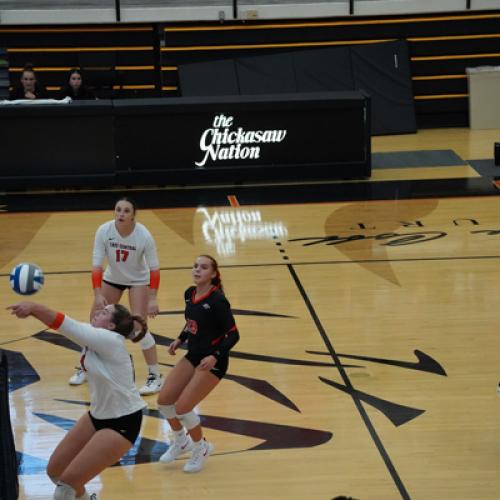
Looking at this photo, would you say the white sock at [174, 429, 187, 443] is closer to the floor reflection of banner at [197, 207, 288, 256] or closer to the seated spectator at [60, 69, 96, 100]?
the floor reflection of banner at [197, 207, 288, 256]

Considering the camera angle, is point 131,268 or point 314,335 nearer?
point 131,268

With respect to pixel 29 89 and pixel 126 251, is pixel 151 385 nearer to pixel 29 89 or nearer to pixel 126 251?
pixel 126 251

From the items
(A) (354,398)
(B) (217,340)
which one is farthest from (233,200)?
(B) (217,340)

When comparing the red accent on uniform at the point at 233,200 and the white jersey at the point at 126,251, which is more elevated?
the white jersey at the point at 126,251

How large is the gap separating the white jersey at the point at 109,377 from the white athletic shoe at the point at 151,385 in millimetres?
2587

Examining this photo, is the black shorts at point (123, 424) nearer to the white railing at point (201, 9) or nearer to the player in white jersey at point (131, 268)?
the player in white jersey at point (131, 268)

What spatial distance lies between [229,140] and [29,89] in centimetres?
360

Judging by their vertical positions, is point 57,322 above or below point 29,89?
above

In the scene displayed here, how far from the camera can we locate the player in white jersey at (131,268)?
9.18m

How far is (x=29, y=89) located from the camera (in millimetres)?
17750

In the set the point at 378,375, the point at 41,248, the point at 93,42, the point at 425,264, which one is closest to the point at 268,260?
the point at 425,264

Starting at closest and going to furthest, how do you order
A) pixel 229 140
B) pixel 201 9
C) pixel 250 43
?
pixel 229 140 → pixel 201 9 → pixel 250 43

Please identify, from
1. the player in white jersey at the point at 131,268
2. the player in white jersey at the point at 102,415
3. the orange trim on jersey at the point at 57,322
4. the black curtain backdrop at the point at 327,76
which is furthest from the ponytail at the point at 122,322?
the black curtain backdrop at the point at 327,76

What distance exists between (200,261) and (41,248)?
703 centimetres
